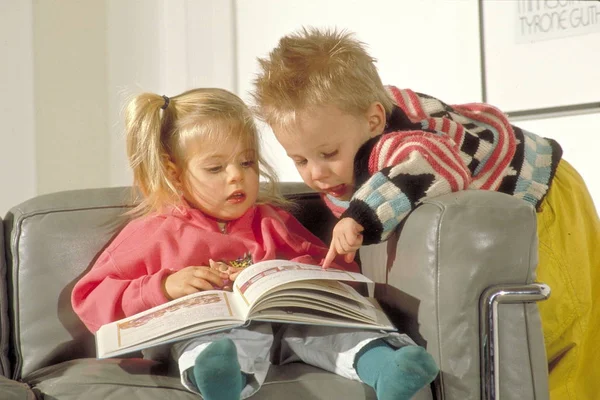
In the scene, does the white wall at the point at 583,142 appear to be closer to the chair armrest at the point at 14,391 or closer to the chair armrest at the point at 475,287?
the chair armrest at the point at 475,287

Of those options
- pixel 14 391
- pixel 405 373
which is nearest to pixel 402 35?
pixel 405 373

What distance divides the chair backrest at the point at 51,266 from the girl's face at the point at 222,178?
18 centimetres

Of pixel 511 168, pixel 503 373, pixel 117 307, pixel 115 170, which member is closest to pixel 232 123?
pixel 117 307

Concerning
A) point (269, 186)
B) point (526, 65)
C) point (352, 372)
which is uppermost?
point (526, 65)

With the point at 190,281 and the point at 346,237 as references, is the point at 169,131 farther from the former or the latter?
the point at 346,237

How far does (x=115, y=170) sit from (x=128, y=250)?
3.97 ft

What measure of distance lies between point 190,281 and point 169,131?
1.27ft

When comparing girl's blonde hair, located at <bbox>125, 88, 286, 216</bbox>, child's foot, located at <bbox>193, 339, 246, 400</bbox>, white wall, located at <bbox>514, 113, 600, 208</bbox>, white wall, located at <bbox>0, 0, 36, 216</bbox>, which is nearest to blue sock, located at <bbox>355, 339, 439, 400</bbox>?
child's foot, located at <bbox>193, 339, 246, 400</bbox>

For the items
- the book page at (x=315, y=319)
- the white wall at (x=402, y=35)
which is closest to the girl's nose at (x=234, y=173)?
the book page at (x=315, y=319)

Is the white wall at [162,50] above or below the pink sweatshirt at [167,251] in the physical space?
above

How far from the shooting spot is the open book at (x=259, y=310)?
1.10 m

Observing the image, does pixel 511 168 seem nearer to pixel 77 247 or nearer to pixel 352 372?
pixel 352 372

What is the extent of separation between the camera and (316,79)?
4.43 ft

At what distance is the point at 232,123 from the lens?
5.01ft
